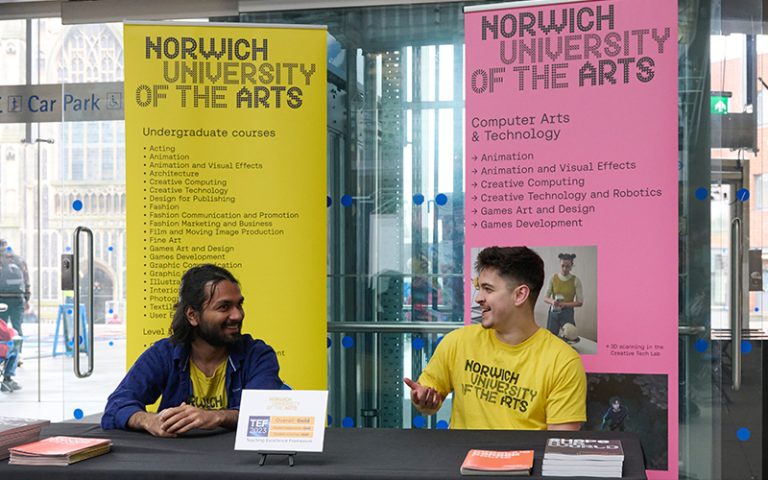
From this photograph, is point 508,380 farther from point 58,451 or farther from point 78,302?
point 78,302

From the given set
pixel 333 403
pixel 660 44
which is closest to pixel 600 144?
pixel 660 44

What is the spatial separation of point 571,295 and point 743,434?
115 cm

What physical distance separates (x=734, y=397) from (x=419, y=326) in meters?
1.47

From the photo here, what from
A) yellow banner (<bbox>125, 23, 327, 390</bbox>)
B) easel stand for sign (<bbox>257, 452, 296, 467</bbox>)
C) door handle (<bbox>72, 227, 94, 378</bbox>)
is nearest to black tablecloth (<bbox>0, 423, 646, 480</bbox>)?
easel stand for sign (<bbox>257, 452, 296, 467</bbox>)

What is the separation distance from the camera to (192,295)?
Answer: 3094 mm

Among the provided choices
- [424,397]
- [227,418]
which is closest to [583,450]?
[424,397]

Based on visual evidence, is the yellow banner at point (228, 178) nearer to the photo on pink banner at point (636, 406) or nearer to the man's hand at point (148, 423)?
the photo on pink banner at point (636, 406)

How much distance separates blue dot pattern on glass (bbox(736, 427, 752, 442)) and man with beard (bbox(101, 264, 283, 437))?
2291 millimetres

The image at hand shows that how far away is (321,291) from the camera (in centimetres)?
407

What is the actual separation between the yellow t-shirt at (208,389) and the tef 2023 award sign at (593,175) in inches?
49.0

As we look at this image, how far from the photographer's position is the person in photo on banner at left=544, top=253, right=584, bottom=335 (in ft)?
12.3

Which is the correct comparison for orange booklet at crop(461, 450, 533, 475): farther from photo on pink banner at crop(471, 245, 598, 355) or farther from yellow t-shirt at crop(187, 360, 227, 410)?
photo on pink banner at crop(471, 245, 598, 355)

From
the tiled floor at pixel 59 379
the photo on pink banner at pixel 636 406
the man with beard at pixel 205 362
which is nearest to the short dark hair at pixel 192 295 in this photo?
the man with beard at pixel 205 362

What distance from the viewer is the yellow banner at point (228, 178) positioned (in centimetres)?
404
